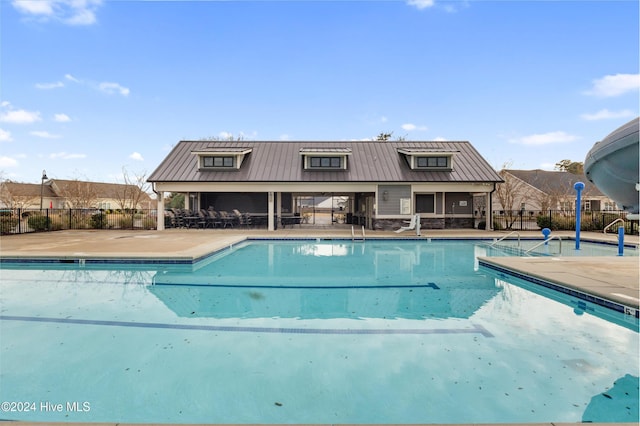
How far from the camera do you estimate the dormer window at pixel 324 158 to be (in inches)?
742

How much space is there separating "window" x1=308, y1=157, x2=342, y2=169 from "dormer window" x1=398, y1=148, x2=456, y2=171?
3.72 metres

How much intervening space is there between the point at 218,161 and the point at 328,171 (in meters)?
6.05

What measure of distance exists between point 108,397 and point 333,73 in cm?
2069

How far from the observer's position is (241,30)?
16016 mm

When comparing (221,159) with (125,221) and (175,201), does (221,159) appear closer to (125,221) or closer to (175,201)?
(125,221)

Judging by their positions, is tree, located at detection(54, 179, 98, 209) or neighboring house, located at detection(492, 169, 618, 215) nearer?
neighboring house, located at detection(492, 169, 618, 215)

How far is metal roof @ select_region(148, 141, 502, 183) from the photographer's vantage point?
18.1m

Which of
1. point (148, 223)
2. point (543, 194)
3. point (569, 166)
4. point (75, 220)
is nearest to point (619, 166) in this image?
point (148, 223)

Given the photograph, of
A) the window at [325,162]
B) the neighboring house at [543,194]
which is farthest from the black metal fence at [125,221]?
the window at [325,162]

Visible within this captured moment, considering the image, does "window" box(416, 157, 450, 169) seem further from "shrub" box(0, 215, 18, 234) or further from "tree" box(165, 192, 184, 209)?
"tree" box(165, 192, 184, 209)

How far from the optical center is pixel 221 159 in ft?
63.3

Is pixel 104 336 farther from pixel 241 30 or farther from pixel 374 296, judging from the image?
pixel 241 30

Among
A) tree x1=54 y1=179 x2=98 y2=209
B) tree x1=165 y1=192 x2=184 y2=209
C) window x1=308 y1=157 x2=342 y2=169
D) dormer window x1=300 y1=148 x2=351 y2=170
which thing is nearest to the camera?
dormer window x1=300 y1=148 x2=351 y2=170

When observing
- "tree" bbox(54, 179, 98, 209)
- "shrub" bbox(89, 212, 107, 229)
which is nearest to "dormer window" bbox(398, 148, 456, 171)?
"shrub" bbox(89, 212, 107, 229)
